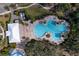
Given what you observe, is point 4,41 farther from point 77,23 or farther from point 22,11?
point 77,23

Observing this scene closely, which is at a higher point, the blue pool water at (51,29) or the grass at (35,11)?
the grass at (35,11)

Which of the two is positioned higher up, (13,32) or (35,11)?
(35,11)

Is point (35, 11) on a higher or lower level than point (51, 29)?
higher

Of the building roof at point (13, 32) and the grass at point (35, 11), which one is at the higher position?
the grass at point (35, 11)
